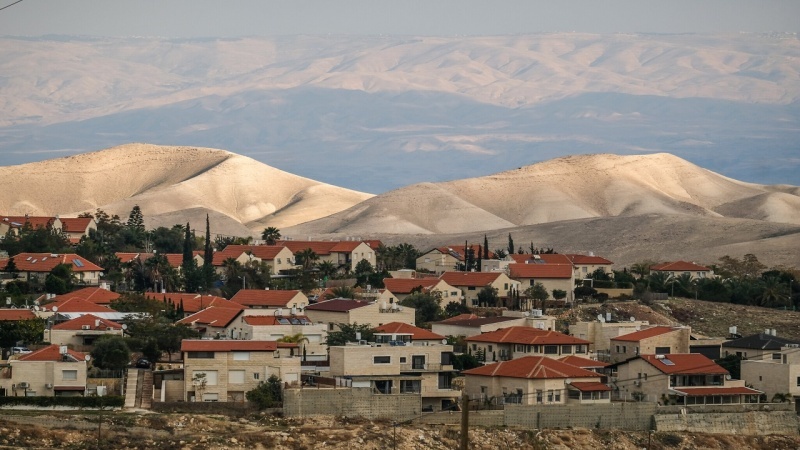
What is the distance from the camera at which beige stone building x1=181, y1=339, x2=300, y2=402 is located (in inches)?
2301

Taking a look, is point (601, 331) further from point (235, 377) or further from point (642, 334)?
point (235, 377)

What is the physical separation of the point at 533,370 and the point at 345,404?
767 cm

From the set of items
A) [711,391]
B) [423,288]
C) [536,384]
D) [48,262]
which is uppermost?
[48,262]

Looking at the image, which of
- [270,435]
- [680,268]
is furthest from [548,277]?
[270,435]

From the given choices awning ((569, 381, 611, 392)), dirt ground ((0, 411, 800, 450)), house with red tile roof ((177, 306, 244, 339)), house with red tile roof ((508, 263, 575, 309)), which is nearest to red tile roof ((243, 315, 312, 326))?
house with red tile roof ((177, 306, 244, 339))

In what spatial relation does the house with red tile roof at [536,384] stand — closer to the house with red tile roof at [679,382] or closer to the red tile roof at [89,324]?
the house with red tile roof at [679,382]

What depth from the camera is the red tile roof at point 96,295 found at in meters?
81.2

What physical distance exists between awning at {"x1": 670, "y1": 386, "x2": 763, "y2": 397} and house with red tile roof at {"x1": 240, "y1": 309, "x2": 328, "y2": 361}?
14.0 m

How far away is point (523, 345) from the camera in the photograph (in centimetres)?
6800

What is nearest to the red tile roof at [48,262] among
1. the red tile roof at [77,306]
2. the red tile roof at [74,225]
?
the red tile roof at [77,306]

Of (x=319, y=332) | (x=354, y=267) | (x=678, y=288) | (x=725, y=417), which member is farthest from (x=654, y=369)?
(x=354, y=267)

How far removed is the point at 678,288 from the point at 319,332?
33972mm

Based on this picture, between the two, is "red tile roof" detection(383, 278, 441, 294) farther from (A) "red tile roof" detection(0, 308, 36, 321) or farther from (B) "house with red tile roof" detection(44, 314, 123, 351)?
(B) "house with red tile roof" detection(44, 314, 123, 351)

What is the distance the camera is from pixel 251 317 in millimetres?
70688
